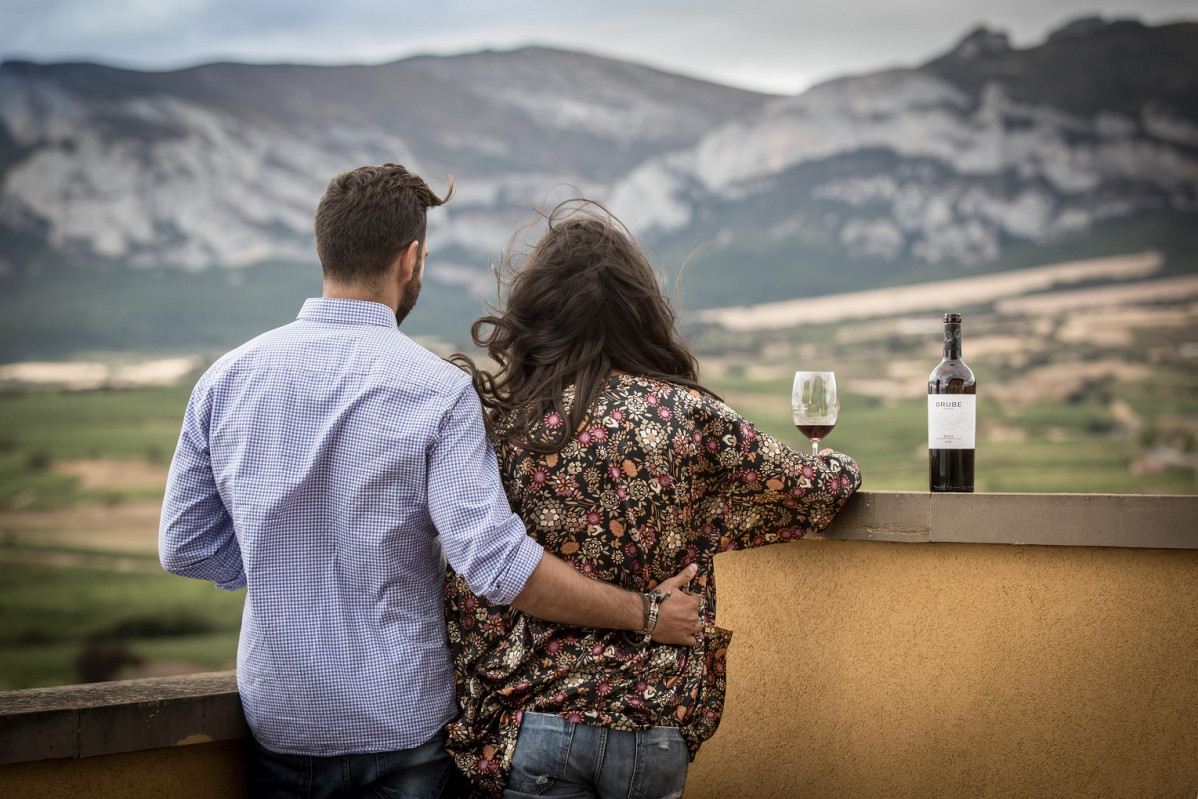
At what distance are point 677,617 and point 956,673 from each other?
68 cm

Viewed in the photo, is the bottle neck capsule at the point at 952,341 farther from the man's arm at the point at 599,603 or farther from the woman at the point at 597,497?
the man's arm at the point at 599,603

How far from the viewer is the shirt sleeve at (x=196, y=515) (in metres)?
Answer: 1.67

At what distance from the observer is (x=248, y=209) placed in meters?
81.8

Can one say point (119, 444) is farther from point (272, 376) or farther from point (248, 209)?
point (272, 376)

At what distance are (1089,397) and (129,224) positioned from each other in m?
73.5

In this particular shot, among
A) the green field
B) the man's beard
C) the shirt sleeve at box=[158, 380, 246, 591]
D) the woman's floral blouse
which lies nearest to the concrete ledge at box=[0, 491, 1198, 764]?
the shirt sleeve at box=[158, 380, 246, 591]

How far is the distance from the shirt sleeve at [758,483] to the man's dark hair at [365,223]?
0.56 metres

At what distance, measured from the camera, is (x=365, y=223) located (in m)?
1.67

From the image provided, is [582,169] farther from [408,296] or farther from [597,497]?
[597,497]

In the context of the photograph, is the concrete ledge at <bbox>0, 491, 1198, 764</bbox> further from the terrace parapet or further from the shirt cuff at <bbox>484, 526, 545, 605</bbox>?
the shirt cuff at <bbox>484, 526, 545, 605</bbox>

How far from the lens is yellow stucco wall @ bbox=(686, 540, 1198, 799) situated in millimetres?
1904

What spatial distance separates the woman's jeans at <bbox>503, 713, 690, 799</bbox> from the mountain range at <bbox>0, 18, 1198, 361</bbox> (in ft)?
249

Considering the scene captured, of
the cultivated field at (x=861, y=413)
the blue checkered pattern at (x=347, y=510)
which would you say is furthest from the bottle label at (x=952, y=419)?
the cultivated field at (x=861, y=413)

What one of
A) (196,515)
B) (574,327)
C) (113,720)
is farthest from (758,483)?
(113,720)
